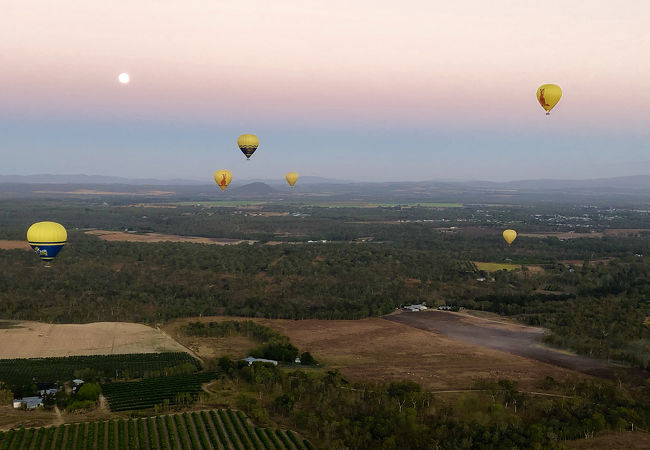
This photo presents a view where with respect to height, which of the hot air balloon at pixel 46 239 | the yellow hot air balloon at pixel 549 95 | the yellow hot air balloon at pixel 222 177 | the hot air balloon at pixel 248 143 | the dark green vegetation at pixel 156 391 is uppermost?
the yellow hot air balloon at pixel 549 95

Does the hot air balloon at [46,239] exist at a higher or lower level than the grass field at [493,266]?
higher

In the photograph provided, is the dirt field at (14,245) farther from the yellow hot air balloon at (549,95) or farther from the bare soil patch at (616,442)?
the bare soil patch at (616,442)

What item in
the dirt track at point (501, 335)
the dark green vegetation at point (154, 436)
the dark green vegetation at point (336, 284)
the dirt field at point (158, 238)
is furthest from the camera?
the dirt field at point (158, 238)

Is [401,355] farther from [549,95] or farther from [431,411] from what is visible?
[549,95]

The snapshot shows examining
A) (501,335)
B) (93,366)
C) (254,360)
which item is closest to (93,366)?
(93,366)

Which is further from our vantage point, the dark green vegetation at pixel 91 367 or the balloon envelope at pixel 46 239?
the balloon envelope at pixel 46 239

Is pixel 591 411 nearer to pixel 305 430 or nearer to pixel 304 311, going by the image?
pixel 305 430

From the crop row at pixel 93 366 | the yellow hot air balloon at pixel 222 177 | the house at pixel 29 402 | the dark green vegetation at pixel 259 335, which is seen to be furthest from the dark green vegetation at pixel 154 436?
the yellow hot air balloon at pixel 222 177

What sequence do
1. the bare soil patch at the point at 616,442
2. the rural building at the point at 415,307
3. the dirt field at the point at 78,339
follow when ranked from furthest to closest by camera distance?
the rural building at the point at 415,307 < the dirt field at the point at 78,339 < the bare soil patch at the point at 616,442
